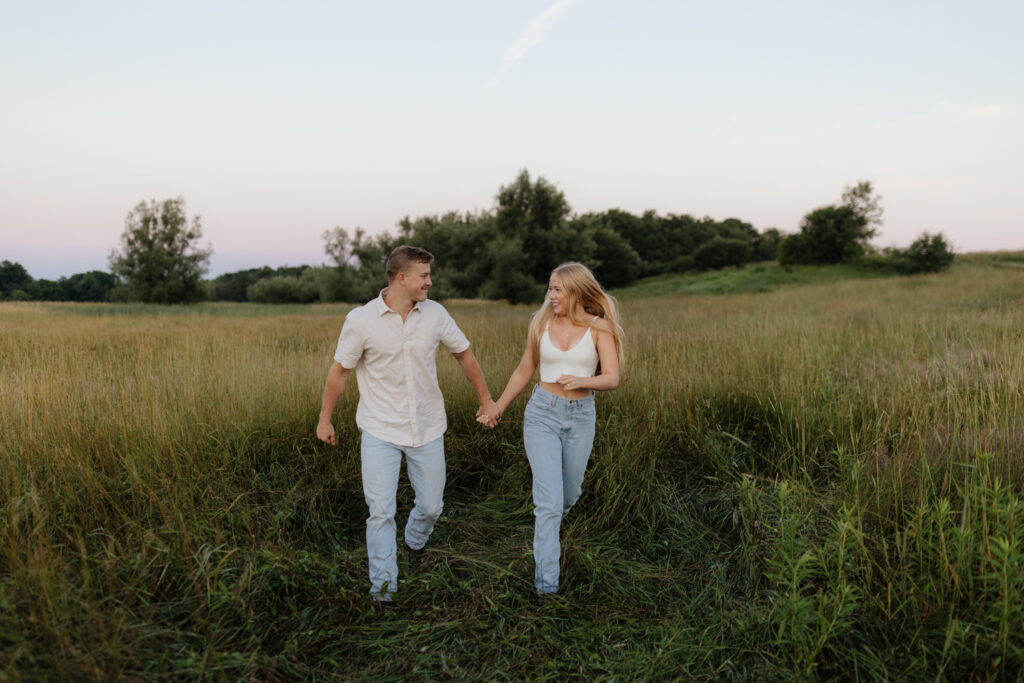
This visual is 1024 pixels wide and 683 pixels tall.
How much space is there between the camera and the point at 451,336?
348 centimetres

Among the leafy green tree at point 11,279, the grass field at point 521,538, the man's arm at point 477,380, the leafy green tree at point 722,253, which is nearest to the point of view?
the grass field at point 521,538

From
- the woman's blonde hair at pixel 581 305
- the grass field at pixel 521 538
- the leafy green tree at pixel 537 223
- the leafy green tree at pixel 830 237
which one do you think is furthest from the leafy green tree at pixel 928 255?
the woman's blonde hair at pixel 581 305

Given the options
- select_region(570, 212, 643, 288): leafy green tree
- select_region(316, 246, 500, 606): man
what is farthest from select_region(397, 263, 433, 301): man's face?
select_region(570, 212, 643, 288): leafy green tree

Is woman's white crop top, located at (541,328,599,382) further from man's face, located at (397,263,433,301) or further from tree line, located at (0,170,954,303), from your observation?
tree line, located at (0,170,954,303)

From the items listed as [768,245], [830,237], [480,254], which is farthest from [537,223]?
[768,245]

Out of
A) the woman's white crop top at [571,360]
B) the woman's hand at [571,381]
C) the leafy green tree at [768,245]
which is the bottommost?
the woman's hand at [571,381]

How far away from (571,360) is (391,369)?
1.11 meters

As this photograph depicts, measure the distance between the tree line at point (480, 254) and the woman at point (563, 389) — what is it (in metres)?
24.6

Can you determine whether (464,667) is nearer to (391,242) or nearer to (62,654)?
(62,654)

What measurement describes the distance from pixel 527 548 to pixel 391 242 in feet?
166

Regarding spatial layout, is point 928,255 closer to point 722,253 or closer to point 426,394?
point 722,253

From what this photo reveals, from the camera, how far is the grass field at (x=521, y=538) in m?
2.52

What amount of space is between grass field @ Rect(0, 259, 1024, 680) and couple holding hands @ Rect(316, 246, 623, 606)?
0.41 meters

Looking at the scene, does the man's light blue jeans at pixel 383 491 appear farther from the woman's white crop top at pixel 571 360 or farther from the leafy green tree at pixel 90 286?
the leafy green tree at pixel 90 286
